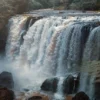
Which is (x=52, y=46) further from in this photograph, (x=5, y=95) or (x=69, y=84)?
(x=5, y=95)

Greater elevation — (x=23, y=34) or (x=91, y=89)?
(x=23, y=34)

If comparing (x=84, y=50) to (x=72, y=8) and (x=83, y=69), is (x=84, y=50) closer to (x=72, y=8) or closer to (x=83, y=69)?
(x=83, y=69)

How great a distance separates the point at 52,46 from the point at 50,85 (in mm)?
4183

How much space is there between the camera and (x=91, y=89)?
62.6ft

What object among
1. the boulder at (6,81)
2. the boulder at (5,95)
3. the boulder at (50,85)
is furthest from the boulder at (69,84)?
the boulder at (6,81)

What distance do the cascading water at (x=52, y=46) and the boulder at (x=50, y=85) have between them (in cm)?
35

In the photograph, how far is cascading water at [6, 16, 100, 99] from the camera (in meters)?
21.7

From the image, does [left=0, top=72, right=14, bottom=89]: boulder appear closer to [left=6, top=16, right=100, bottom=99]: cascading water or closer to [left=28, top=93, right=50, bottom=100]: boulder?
[left=6, top=16, right=100, bottom=99]: cascading water

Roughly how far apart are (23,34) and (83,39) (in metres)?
7.25

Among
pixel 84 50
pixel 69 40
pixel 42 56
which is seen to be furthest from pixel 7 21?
pixel 84 50

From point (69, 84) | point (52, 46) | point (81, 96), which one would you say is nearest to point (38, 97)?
point (69, 84)

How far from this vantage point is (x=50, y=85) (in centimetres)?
2077

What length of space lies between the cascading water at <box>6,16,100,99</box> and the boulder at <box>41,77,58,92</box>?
0.35 metres

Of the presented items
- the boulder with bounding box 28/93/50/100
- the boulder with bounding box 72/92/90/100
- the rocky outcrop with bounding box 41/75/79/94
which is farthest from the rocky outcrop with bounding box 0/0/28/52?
the boulder with bounding box 72/92/90/100
